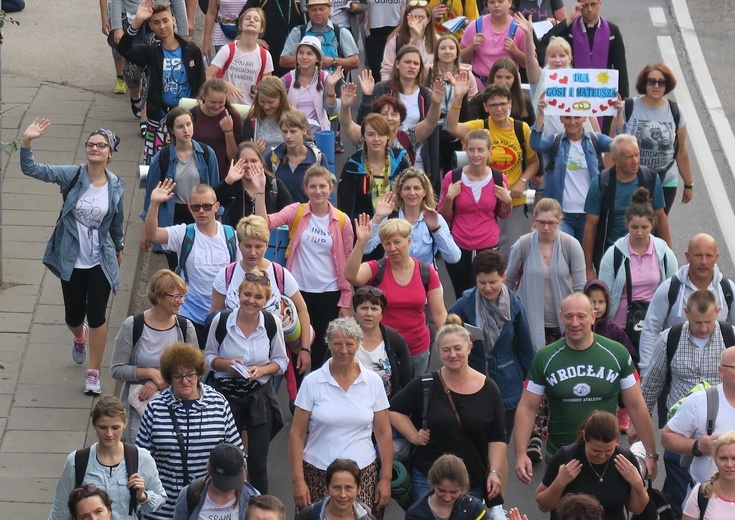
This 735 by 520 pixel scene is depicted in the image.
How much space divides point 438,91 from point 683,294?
345cm

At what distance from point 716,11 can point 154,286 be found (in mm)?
13265

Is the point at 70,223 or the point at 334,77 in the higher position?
the point at 334,77

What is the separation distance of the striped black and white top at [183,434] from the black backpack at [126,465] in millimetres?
301

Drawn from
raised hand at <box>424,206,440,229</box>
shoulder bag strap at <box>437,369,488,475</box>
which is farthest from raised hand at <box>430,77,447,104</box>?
shoulder bag strap at <box>437,369,488,475</box>

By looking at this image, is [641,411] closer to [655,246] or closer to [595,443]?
[595,443]

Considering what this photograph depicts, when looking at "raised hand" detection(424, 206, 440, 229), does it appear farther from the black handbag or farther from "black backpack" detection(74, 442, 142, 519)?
"black backpack" detection(74, 442, 142, 519)

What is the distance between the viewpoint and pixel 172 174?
481 inches

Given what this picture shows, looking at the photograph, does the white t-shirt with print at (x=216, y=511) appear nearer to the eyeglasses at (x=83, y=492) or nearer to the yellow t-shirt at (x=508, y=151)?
the eyeglasses at (x=83, y=492)

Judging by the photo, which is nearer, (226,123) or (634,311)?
(634,311)

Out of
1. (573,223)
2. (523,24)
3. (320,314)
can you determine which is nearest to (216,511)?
(320,314)

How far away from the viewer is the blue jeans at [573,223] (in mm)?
12875

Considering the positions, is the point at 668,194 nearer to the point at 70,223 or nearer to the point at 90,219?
the point at 90,219

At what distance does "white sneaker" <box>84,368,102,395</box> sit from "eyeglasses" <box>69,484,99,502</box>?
141 inches

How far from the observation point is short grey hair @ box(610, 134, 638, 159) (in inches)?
476
